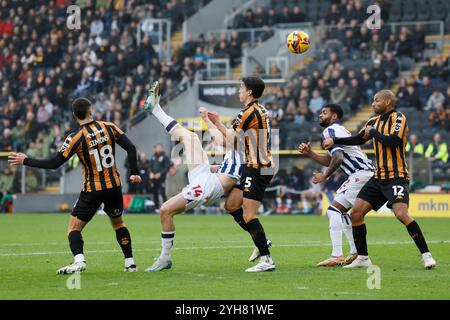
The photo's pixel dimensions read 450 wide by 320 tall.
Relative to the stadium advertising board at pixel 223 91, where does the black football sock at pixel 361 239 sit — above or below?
below

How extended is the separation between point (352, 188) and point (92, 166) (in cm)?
378

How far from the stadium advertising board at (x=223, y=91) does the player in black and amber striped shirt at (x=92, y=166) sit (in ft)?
71.4

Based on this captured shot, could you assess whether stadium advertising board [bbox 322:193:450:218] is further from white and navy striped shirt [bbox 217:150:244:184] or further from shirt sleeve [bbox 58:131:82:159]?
shirt sleeve [bbox 58:131:82:159]

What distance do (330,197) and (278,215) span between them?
1.75 metres

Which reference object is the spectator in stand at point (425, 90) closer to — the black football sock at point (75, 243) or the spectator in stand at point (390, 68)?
the spectator in stand at point (390, 68)

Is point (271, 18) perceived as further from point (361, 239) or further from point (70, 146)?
point (70, 146)

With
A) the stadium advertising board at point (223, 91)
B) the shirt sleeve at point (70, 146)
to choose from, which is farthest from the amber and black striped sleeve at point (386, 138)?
the stadium advertising board at point (223, 91)

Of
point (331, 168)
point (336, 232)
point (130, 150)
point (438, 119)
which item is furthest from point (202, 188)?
point (438, 119)

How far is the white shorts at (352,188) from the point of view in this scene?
13.2 m

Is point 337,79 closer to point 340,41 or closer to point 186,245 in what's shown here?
point 340,41

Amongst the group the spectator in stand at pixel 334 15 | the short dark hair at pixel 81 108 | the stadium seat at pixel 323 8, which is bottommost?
the short dark hair at pixel 81 108

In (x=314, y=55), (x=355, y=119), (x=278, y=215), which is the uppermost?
(x=314, y=55)
